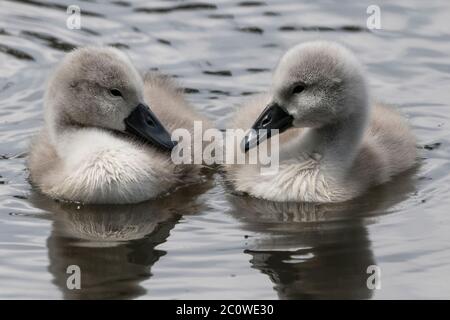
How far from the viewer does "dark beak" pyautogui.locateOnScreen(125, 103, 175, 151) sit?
8.37 meters

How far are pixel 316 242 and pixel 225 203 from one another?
104cm

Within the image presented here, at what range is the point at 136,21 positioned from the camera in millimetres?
11328

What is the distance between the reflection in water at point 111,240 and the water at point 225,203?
0.04 feet

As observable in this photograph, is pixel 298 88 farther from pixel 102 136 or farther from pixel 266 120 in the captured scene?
pixel 102 136

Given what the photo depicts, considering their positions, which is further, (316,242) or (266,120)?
(266,120)

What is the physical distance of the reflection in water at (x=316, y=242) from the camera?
6.95m

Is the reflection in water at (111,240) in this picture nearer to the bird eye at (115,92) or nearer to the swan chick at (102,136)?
the swan chick at (102,136)

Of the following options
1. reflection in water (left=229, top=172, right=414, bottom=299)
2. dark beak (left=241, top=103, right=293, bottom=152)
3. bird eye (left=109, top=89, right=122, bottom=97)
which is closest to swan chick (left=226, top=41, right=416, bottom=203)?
dark beak (left=241, top=103, right=293, bottom=152)

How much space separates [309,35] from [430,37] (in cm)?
109

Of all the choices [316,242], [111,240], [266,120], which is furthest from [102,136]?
[316,242]

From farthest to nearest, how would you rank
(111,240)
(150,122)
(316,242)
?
(150,122) → (111,240) → (316,242)

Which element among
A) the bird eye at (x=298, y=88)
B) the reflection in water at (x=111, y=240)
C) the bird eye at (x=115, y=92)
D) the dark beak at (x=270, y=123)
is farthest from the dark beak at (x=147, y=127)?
the bird eye at (x=298, y=88)

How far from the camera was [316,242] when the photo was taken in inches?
298

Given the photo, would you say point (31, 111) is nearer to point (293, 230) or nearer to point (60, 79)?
point (60, 79)
